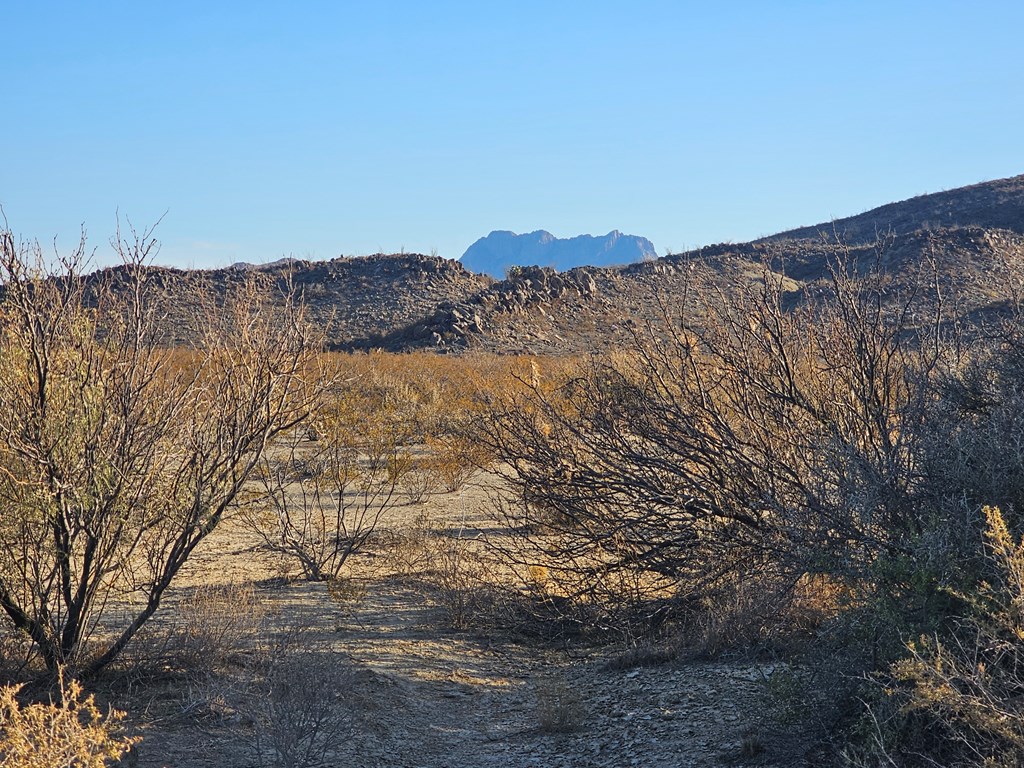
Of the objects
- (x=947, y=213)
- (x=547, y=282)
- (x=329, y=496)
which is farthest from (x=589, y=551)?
(x=947, y=213)

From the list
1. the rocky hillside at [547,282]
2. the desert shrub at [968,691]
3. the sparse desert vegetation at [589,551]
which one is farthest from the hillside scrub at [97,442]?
the rocky hillside at [547,282]

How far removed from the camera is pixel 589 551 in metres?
7.75

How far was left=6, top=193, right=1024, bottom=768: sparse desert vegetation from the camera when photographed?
509cm

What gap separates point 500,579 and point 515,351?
29.2 meters

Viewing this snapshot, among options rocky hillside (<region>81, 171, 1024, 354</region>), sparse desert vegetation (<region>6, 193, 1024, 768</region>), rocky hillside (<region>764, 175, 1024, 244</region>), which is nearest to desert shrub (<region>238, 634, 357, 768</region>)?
sparse desert vegetation (<region>6, 193, 1024, 768</region>)

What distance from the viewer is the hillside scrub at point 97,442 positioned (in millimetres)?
6180

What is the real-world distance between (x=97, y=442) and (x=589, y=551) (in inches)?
143

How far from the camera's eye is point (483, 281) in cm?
5606

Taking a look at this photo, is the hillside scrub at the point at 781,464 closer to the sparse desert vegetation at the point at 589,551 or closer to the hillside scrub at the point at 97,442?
the sparse desert vegetation at the point at 589,551

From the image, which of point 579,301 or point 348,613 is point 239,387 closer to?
point 348,613

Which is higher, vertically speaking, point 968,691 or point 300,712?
point 968,691

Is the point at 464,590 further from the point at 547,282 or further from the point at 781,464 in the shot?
the point at 547,282

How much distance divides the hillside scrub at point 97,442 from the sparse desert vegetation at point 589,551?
0.9 inches

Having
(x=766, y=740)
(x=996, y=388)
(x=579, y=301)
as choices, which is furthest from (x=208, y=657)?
(x=579, y=301)
